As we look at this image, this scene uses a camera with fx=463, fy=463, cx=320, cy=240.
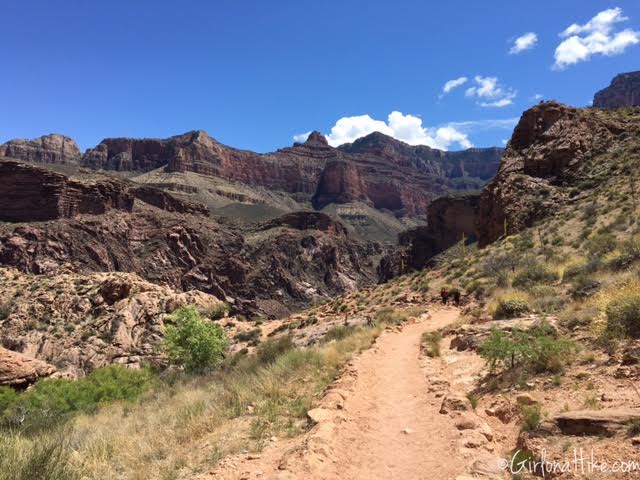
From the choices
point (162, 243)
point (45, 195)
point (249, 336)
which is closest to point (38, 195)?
point (45, 195)

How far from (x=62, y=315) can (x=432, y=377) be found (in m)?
28.3

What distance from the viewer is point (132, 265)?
95500 mm

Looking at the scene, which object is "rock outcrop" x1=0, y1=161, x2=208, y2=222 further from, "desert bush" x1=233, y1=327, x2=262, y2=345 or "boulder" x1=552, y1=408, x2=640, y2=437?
"boulder" x1=552, y1=408, x2=640, y2=437

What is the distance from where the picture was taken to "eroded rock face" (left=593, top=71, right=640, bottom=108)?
587ft

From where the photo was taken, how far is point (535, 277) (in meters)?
17.9

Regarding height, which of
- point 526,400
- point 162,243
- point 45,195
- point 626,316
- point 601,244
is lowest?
point 526,400

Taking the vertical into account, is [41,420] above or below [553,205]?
below

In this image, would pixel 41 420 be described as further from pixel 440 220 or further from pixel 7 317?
pixel 440 220

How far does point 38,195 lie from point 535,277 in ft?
325

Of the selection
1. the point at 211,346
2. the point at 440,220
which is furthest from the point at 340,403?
the point at 440,220

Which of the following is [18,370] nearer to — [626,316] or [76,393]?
[76,393]

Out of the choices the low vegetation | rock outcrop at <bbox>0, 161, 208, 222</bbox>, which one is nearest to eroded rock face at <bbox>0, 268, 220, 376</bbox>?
the low vegetation

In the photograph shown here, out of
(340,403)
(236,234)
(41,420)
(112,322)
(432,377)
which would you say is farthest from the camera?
(236,234)

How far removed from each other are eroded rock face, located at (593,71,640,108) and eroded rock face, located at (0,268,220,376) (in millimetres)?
194488
